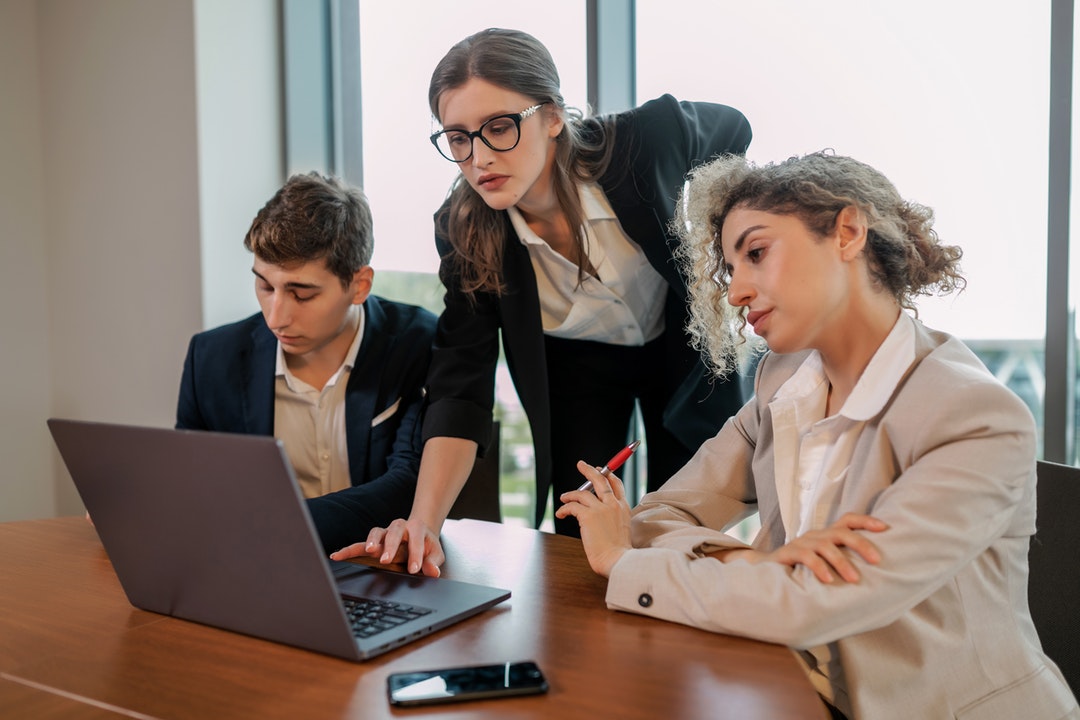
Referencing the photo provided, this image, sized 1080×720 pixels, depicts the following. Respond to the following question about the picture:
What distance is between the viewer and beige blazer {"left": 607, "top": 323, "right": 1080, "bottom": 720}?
107cm

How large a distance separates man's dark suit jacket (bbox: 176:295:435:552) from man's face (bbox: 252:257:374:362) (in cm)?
9

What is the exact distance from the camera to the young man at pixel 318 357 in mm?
1993

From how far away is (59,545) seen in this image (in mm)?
1597

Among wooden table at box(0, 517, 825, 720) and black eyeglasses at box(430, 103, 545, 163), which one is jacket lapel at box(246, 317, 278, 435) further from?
wooden table at box(0, 517, 825, 720)

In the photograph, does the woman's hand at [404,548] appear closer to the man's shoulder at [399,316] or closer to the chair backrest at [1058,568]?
the man's shoulder at [399,316]

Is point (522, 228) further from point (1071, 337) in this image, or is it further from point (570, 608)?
point (1071, 337)

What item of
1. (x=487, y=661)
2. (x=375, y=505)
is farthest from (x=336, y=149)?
(x=487, y=661)

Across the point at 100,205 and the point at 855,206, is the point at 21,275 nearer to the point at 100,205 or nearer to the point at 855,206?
the point at 100,205

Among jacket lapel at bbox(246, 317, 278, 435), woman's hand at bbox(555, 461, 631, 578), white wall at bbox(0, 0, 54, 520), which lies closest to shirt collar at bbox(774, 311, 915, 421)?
woman's hand at bbox(555, 461, 631, 578)

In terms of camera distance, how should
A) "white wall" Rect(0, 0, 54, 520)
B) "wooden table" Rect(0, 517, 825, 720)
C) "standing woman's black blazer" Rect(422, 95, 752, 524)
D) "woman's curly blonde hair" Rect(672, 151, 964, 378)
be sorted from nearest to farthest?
"wooden table" Rect(0, 517, 825, 720) < "woman's curly blonde hair" Rect(672, 151, 964, 378) < "standing woman's black blazer" Rect(422, 95, 752, 524) < "white wall" Rect(0, 0, 54, 520)

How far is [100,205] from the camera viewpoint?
319 centimetres

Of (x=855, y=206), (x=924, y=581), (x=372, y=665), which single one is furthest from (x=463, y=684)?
(x=855, y=206)

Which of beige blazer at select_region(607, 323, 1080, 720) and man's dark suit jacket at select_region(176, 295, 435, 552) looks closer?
beige blazer at select_region(607, 323, 1080, 720)

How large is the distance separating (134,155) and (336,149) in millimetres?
641
